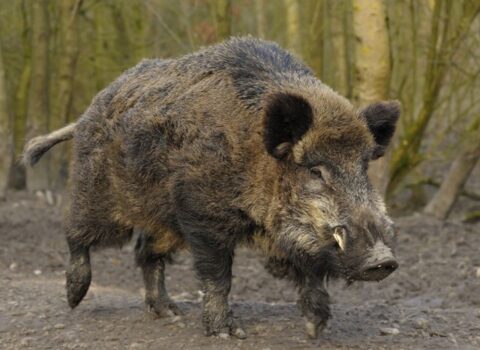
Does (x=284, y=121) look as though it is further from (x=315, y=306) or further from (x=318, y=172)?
(x=315, y=306)

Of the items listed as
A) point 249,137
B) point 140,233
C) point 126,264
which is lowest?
point 126,264

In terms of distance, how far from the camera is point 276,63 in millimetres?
6918

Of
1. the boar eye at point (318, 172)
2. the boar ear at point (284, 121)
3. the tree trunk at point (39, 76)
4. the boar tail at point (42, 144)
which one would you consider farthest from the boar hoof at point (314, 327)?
the tree trunk at point (39, 76)

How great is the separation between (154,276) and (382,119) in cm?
236

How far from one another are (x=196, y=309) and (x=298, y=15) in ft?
25.2

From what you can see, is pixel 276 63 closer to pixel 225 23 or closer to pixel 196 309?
pixel 196 309

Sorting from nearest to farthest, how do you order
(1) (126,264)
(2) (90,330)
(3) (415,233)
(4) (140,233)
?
(2) (90,330) → (4) (140,233) → (1) (126,264) → (3) (415,233)

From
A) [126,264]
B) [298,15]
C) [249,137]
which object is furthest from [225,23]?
[249,137]

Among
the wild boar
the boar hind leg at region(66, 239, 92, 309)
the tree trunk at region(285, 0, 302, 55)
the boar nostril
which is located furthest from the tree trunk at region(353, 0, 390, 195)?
the boar nostril

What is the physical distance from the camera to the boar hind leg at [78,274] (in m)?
7.59

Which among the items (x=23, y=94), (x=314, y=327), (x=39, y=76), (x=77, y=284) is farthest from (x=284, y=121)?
(x=23, y=94)

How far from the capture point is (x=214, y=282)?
6.43 m

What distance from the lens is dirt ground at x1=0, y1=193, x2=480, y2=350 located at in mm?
6438

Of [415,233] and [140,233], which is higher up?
[140,233]
